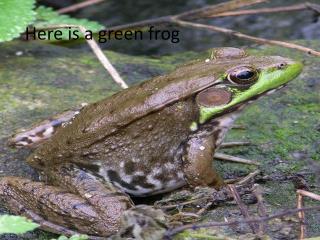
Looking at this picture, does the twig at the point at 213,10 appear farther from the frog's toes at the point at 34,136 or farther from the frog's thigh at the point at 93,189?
the frog's thigh at the point at 93,189

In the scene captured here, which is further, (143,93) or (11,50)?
(11,50)

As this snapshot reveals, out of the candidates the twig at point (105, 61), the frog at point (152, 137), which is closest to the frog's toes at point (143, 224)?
the frog at point (152, 137)

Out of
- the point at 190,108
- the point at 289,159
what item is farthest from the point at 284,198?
the point at 190,108

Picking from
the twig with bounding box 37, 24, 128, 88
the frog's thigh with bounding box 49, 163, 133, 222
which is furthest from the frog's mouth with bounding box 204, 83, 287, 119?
the twig with bounding box 37, 24, 128, 88

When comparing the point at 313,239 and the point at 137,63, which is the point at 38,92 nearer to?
the point at 137,63

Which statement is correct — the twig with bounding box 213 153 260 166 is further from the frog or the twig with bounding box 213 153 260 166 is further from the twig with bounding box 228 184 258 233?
the twig with bounding box 228 184 258 233

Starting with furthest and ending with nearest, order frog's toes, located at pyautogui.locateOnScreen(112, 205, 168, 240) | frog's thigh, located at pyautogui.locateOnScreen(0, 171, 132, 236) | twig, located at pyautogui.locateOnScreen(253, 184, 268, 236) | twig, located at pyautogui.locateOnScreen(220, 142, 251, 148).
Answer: twig, located at pyautogui.locateOnScreen(220, 142, 251, 148), frog's thigh, located at pyautogui.locateOnScreen(0, 171, 132, 236), twig, located at pyautogui.locateOnScreen(253, 184, 268, 236), frog's toes, located at pyautogui.locateOnScreen(112, 205, 168, 240)
